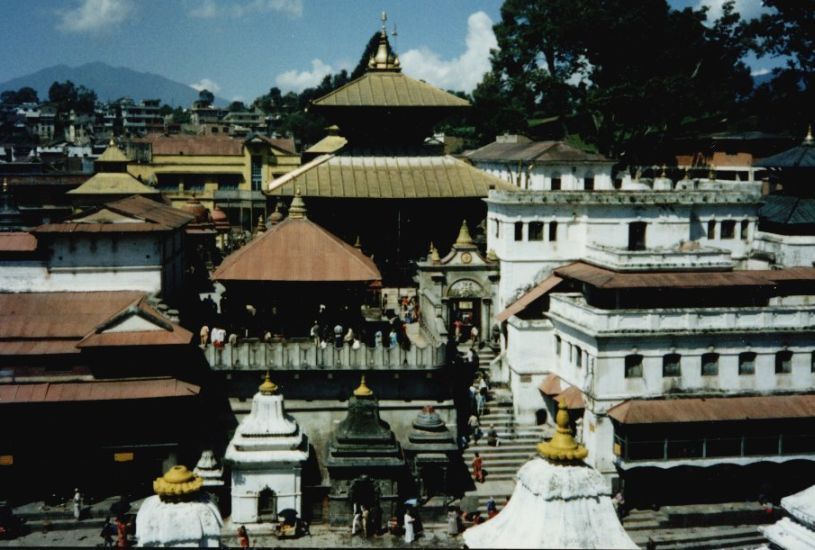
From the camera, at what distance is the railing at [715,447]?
35.5 metres

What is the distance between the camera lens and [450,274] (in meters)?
44.3

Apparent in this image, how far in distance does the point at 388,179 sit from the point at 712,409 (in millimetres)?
21699

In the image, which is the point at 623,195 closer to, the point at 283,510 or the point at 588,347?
the point at 588,347

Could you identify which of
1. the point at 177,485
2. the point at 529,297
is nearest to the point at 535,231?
the point at 529,297

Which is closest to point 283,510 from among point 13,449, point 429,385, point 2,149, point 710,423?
point 429,385

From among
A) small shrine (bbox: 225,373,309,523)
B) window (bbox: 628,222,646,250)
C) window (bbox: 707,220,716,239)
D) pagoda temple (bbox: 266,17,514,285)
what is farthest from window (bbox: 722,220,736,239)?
small shrine (bbox: 225,373,309,523)

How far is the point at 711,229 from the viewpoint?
157ft

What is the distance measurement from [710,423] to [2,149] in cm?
10074

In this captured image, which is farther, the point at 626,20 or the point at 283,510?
the point at 626,20

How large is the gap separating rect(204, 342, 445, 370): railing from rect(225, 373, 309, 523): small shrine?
2.94 m

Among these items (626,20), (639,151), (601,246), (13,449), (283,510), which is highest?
(626,20)

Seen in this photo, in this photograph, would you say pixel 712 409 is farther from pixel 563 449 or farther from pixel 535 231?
pixel 563 449

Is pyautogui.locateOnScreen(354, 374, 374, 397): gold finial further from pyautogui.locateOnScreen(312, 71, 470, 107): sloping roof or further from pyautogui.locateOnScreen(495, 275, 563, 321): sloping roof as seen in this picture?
pyautogui.locateOnScreen(312, 71, 470, 107): sloping roof

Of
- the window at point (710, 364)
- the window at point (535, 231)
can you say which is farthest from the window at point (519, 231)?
the window at point (710, 364)
